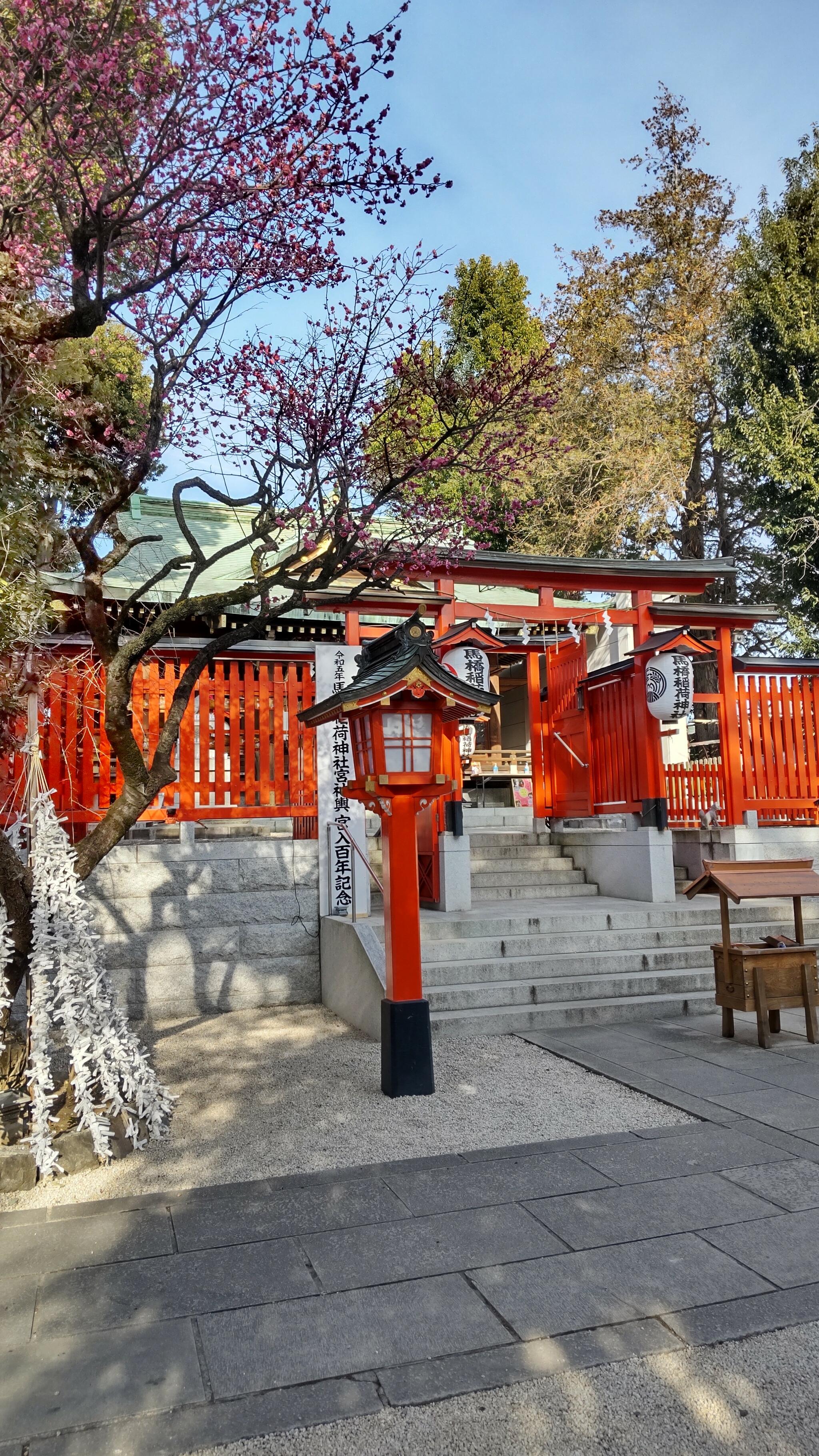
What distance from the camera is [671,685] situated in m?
10.2

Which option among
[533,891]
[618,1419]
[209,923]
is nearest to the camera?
[618,1419]

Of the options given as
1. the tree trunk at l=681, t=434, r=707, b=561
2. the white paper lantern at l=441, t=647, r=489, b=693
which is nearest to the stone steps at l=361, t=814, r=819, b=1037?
the white paper lantern at l=441, t=647, r=489, b=693

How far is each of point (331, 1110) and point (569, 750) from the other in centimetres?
690

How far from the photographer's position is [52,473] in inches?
242

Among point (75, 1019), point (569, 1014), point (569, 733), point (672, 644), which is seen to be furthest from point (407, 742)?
point (569, 733)

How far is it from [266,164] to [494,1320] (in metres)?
6.18

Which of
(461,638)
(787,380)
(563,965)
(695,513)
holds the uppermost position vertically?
(787,380)

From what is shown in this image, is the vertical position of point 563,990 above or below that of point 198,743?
below

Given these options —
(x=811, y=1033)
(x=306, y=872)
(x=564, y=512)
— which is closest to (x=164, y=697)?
(x=306, y=872)

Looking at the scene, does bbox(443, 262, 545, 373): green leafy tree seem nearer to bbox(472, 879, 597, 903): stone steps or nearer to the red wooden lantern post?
bbox(472, 879, 597, 903): stone steps

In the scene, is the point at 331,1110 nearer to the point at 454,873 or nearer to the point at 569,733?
the point at 454,873

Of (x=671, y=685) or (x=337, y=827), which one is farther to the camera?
Result: (x=671, y=685)

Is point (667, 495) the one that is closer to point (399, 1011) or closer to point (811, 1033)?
point (811, 1033)

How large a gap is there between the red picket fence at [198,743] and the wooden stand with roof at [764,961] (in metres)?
4.04
